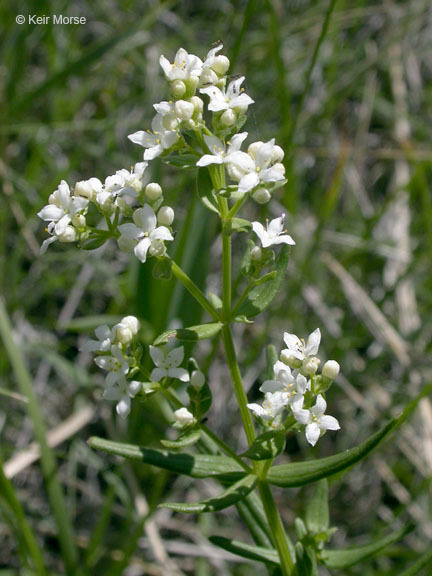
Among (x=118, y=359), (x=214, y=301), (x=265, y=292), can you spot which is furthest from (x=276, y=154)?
(x=118, y=359)

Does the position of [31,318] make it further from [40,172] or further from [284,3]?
[284,3]

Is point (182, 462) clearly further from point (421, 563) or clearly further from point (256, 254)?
point (421, 563)

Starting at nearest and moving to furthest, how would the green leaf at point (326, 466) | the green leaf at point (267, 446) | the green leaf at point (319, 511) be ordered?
the green leaf at point (326, 466) < the green leaf at point (267, 446) < the green leaf at point (319, 511)

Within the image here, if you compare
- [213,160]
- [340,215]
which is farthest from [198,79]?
[340,215]

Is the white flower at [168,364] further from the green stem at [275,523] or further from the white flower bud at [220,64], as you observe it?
the white flower bud at [220,64]

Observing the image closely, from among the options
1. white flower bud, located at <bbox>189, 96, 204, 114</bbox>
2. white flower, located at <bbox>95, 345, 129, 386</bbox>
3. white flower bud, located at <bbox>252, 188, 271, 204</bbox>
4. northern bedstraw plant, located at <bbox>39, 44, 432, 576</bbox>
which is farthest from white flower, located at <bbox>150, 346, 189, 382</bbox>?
white flower bud, located at <bbox>189, 96, 204, 114</bbox>

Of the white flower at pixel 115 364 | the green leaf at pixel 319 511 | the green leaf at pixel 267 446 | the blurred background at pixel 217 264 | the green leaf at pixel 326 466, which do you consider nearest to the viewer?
the green leaf at pixel 326 466

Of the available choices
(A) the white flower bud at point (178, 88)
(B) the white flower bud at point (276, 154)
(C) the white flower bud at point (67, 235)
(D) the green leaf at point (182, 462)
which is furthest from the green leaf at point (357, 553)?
(A) the white flower bud at point (178, 88)
